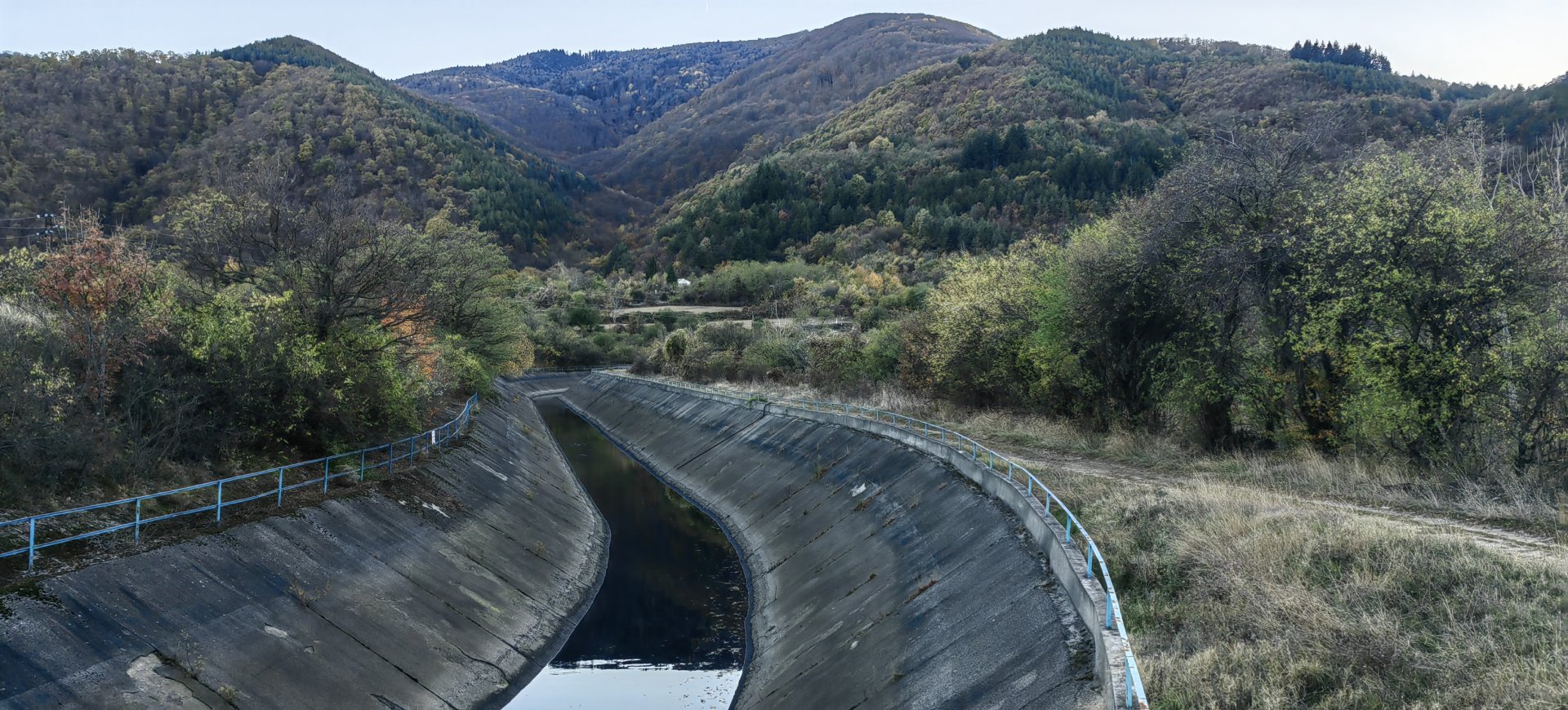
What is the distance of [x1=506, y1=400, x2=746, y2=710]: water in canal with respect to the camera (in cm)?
2227

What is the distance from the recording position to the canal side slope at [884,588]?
14.7m

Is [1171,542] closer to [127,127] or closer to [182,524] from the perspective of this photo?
[182,524]

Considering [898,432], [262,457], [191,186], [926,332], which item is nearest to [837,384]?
[926,332]

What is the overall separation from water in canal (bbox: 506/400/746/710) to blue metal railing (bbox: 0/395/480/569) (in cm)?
742

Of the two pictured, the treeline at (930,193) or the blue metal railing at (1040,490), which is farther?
the treeline at (930,193)

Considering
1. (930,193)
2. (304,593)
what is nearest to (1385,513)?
(304,593)

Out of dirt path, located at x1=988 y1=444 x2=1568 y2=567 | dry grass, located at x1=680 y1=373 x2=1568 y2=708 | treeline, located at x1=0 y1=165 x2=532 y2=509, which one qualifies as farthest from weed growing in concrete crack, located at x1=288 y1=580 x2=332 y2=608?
dirt path, located at x1=988 y1=444 x2=1568 y2=567

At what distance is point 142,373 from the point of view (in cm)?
2180

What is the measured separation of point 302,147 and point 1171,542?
16850 centimetres

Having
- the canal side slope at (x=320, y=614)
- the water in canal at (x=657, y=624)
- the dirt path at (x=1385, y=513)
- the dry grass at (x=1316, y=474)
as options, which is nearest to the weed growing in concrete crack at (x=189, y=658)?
the canal side slope at (x=320, y=614)

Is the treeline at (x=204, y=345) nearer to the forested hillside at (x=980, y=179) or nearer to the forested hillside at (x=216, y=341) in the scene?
the forested hillside at (x=216, y=341)

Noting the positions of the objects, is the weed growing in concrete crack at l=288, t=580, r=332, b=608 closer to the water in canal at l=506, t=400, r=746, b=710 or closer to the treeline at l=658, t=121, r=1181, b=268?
the water in canal at l=506, t=400, r=746, b=710

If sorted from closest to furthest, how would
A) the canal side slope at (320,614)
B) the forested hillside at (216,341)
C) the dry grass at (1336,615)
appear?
the dry grass at (1336,615)
the canal side slope at (320,614)
the forested hillside at (216,341)

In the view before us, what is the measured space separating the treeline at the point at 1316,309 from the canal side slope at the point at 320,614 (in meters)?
20.3
